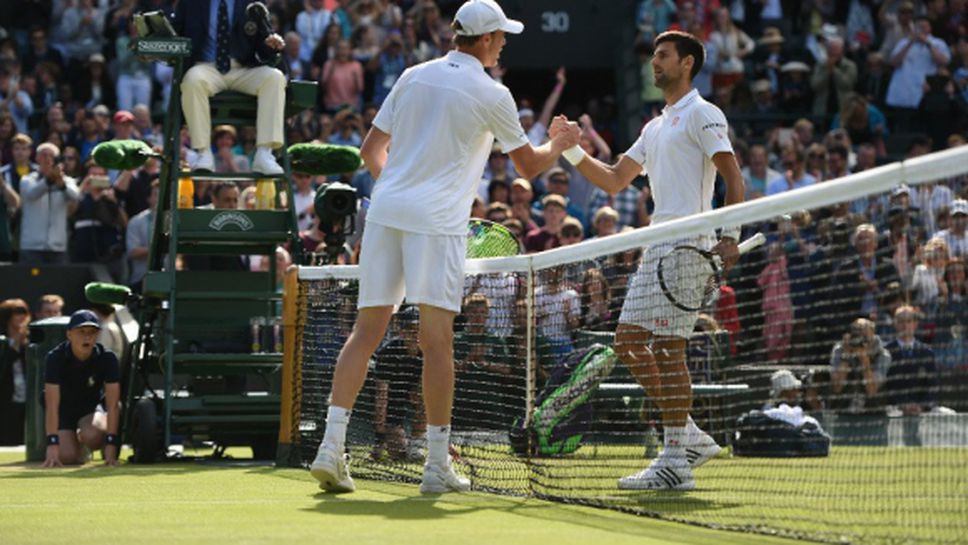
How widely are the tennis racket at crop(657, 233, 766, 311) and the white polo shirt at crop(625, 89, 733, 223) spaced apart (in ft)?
1.23

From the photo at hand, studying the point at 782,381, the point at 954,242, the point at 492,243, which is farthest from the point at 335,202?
the point at 954,242

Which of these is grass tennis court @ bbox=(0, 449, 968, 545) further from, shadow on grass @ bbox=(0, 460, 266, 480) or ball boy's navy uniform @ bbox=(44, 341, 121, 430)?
ball boy's navy uniform @ bbox=(44, 341, 121, 430)

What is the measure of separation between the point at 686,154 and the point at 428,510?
252 centimetres

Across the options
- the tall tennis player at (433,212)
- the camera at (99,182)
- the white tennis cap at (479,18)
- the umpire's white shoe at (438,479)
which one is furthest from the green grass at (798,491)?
the camera at (99,182)

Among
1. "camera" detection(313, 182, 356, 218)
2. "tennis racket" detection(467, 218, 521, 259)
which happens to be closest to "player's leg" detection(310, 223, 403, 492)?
"tennis racket" detection(467, 218, 521, 259)

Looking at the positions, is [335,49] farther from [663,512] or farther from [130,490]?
[663,512]

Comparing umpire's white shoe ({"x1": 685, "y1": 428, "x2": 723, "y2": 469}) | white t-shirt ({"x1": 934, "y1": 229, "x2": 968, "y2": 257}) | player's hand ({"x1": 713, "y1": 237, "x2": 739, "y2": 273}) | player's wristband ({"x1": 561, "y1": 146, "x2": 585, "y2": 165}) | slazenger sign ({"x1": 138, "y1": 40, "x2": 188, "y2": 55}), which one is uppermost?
slazenger sign ({"x1": 138, "y1": 40, "x2": 188, "y2": 55})

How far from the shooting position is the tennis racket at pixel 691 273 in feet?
29.9

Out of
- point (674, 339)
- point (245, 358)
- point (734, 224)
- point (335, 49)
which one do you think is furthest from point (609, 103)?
point (734, 224)

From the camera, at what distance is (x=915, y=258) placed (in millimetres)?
9352

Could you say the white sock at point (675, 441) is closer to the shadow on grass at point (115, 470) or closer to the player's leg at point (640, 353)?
the player's leg at point (640, 353)

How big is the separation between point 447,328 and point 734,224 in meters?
1.74

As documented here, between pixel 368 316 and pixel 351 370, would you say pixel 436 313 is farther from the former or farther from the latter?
pixel 351 370

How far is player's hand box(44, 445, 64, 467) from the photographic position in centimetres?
1259
